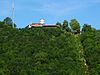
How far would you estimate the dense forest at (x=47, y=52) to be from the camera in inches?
1072

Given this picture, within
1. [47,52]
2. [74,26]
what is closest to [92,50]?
[47,52]

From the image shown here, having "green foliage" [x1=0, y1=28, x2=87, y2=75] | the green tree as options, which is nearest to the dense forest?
"green foliage" [x1=0, y1=28, x2=87, y2=75]

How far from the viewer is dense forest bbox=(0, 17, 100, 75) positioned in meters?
27.2

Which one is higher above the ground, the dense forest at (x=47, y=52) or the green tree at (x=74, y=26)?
the green tree at (x=74, y=26)

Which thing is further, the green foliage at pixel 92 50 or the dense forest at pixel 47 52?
the green foliage at pixel 92 50

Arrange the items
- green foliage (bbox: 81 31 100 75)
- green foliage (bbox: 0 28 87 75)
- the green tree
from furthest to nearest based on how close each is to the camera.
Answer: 1. the green tree
2. green foliage (bbox: 81 31 100 75)
3. green foliage (bbox: 0 28 87 75)

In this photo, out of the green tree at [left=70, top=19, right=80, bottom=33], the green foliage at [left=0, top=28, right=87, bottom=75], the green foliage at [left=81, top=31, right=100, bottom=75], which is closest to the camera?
the green foliage at [left=0, top=28, right=87, bottom=75]

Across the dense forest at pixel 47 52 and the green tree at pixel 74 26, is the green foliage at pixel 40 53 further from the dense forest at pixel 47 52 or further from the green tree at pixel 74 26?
the green tree at pixel 74 26

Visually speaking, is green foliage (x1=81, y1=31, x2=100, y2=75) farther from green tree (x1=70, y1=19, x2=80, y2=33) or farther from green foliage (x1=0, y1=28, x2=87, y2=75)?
green tree (x1=70, y1=19, x2=80, y2=33)

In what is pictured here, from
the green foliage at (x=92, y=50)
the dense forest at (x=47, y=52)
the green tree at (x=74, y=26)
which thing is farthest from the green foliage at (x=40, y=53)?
the green tree at (x=74, y=26)

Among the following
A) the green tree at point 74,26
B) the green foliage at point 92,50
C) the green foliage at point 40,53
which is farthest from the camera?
the green tree at point 74,26

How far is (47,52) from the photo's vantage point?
100ft

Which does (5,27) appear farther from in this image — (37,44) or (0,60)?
(0,60)

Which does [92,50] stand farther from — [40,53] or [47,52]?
[40,53]
